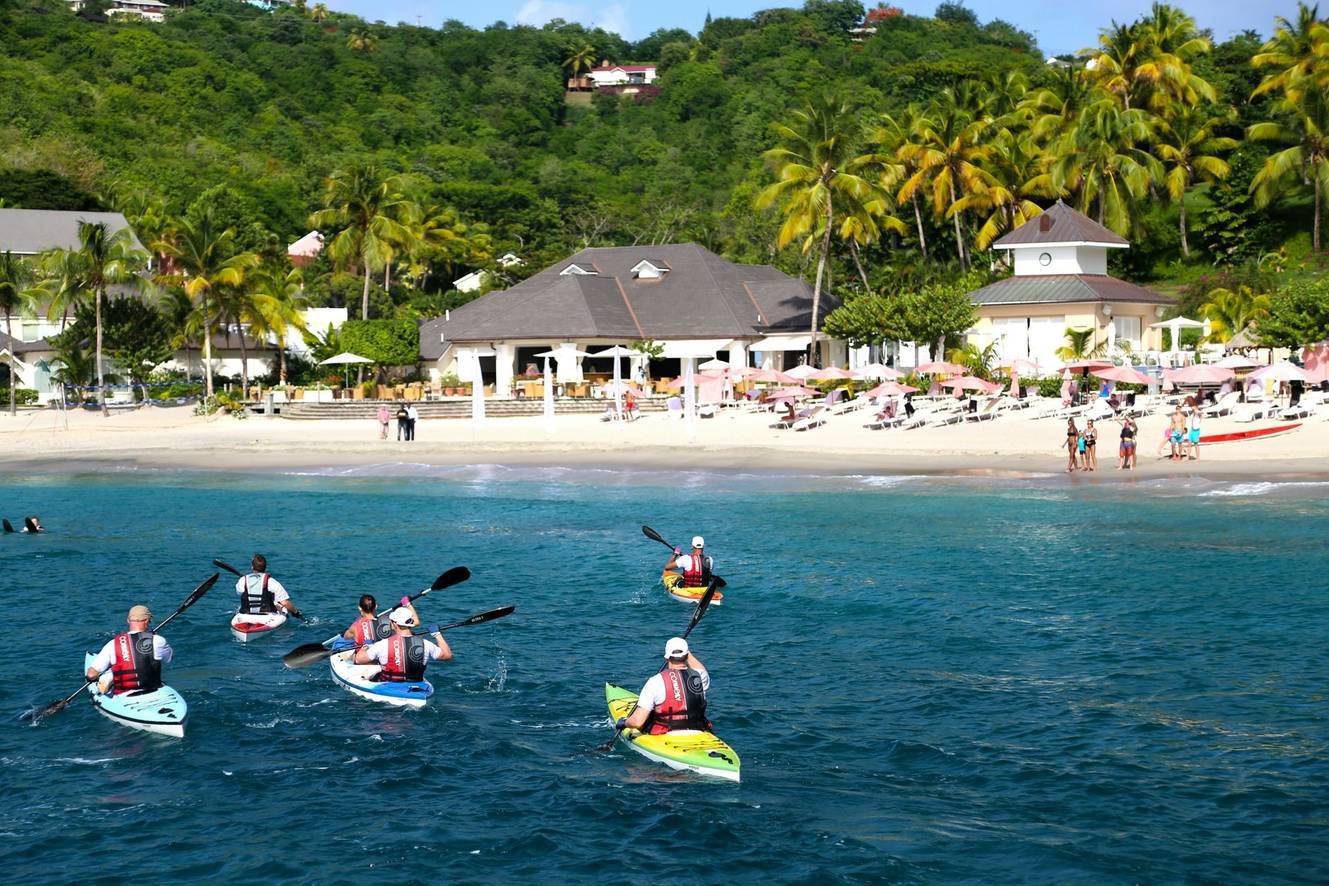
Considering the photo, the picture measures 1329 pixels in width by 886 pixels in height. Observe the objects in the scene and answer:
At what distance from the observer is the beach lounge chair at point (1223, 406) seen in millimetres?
45406

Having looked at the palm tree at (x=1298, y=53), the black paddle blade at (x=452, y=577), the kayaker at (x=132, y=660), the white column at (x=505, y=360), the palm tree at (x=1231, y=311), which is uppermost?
the palm tree at (x=1298, y=53)

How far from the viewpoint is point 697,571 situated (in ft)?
81.8

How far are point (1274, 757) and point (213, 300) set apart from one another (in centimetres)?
5169

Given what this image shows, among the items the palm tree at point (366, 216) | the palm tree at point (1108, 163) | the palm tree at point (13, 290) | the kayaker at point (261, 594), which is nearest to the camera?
the kayaker at point (261, 594)

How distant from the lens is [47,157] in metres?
100

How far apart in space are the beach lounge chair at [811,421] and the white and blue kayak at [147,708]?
3333 centimetres

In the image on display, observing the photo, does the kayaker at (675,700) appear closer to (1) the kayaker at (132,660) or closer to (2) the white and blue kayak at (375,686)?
(2) the white and blue kayak at (375,686)

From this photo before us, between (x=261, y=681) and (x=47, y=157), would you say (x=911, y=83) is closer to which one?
(x=47, y=157)

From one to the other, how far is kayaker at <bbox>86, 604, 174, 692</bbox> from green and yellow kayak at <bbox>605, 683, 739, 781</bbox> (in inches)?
246

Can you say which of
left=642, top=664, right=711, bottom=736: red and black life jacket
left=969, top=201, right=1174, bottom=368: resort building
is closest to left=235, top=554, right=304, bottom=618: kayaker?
left=642, top=664, right=711, bottom=736: red and black life jacket

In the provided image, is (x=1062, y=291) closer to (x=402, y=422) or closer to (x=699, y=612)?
(x=402, y=422)

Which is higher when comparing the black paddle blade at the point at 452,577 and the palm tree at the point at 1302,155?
the palm tree at the point at 1302,155

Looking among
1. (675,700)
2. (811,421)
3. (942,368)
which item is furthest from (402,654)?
(942,368)

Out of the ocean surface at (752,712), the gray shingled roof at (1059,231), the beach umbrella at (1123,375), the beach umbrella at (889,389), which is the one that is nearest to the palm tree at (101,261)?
the ocean surface at (752,712)
